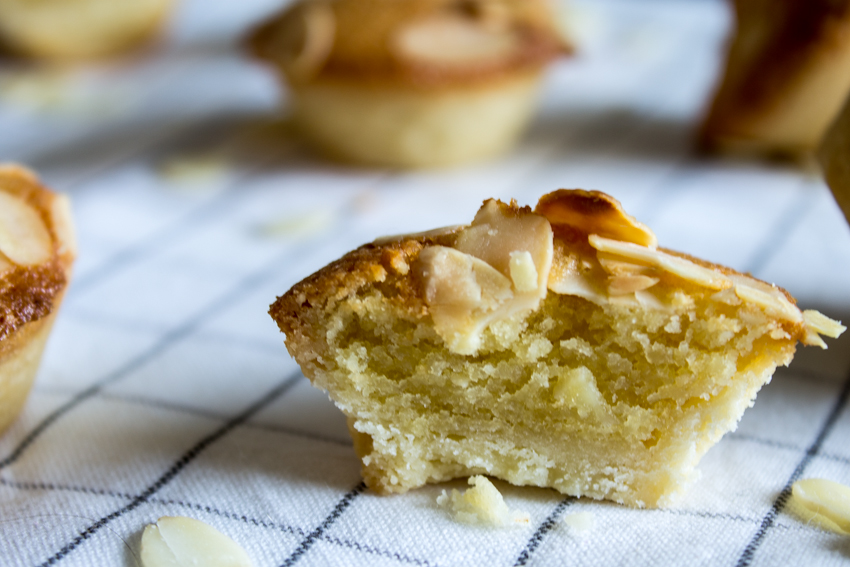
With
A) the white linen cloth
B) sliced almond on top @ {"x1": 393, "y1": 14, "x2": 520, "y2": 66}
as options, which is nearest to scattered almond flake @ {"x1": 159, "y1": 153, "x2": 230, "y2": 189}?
the white linen cloth

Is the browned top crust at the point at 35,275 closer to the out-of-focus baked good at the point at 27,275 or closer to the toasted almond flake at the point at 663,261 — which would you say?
the out-of-focus baked good at the point at 27,275

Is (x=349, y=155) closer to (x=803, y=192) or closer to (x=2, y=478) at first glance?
(x=803, y=192)

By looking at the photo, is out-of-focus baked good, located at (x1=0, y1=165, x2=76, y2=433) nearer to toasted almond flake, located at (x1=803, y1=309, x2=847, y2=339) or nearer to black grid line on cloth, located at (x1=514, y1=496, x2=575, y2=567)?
black grid line on cloth, located at (x1=514, y1=496, x2=575, y2=567)

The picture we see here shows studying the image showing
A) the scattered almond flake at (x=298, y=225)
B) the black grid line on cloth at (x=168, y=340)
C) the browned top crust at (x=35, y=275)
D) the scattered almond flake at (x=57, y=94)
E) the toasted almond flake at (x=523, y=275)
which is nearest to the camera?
the toasted almond flake at (x=523, y=275)

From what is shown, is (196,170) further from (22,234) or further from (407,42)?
(22,234)

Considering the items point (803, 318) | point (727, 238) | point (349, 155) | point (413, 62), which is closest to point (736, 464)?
point (803, 318)

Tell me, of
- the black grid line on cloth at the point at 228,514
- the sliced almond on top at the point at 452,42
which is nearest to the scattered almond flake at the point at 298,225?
the sliced almond on top at the point at 452,42

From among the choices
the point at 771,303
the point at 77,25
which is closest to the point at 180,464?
the point at 771,303
